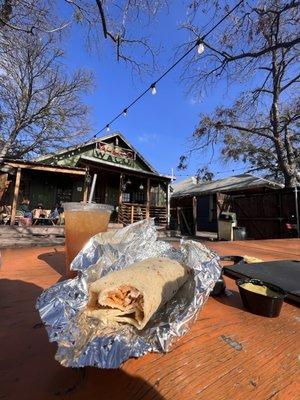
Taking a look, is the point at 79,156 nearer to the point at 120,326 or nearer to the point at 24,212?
the point at 24,212

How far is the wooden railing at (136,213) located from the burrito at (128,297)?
1113cm

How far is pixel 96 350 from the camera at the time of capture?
72 cm

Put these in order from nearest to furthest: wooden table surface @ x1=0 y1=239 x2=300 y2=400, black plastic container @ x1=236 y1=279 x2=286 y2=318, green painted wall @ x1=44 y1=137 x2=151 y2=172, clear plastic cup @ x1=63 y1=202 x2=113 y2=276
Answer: wooden table surface @ x1=0 y1=239 x2=300 y2=400, black plastic container @ x1=236 y1=279 x2=286 y2=318, clear plastic cup @ x1=63 y1=202 x2=113 y2=276, green painted wall @ x1=44 y1=137 x2=151 y2=172

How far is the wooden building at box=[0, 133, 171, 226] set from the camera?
40.7 feet

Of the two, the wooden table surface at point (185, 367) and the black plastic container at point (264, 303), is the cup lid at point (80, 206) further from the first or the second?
the black plastic container at point (264, 303)

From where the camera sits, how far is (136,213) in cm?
1336

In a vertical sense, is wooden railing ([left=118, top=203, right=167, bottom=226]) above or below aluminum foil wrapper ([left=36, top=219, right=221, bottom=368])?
above

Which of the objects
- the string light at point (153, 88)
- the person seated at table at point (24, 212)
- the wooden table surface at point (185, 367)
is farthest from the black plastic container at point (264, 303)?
the person seated at table at point (24, 212)

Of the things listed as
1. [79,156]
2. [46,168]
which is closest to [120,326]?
[46,168]

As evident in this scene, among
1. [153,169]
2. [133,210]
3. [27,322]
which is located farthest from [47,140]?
[27,322]

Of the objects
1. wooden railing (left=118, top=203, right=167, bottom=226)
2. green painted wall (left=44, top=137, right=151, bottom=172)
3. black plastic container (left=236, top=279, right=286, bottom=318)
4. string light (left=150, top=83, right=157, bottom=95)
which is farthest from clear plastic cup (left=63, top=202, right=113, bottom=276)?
green painted wall (left=44, top=137, right=151, bottom=172)

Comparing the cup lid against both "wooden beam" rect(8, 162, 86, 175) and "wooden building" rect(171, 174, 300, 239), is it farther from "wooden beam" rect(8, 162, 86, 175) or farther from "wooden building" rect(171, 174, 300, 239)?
"wooden building" rect(171, 174, 300, 239)

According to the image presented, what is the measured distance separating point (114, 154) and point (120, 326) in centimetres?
1618

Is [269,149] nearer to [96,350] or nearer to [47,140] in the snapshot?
[47,140]
